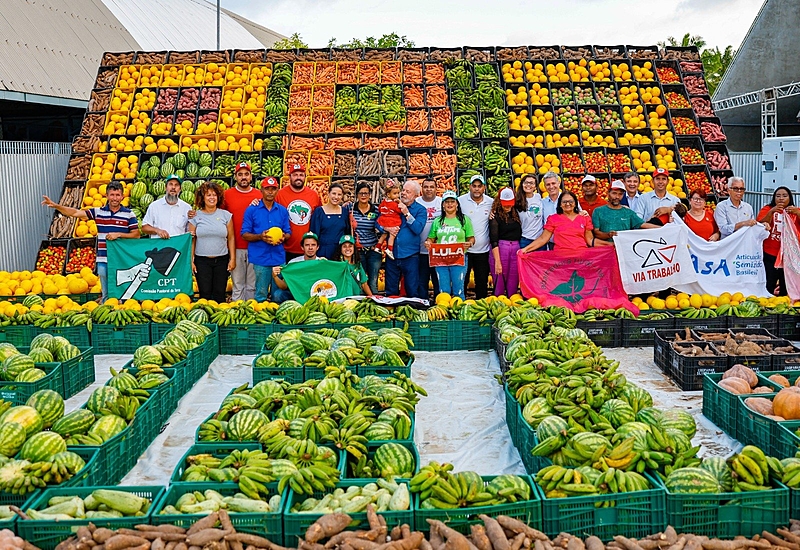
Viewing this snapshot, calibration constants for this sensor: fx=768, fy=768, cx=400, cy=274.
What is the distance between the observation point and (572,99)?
14.0m

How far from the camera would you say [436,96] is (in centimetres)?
1427

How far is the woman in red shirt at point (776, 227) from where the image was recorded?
9.77 metres

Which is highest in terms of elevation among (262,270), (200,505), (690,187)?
(690,187)

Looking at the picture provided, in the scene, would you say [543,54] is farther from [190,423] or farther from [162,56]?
[190,423]

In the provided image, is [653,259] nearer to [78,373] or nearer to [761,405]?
[761,405]

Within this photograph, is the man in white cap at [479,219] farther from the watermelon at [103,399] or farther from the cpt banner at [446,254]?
the watermelon at [103,399]

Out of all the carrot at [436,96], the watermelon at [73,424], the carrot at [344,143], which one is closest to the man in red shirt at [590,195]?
the carrot at [344,143]

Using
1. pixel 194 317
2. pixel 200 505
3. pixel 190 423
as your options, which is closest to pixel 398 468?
pixel 200 505

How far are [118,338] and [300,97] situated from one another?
25.1 feet

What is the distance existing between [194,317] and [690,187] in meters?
8.74

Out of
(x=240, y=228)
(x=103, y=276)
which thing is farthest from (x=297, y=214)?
(x=103, y=276)

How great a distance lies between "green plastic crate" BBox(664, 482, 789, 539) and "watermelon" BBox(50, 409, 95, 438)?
351 cm

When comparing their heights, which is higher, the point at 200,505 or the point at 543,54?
the point at 543,54

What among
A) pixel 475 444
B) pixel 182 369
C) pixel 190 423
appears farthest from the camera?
pixel 182 369
